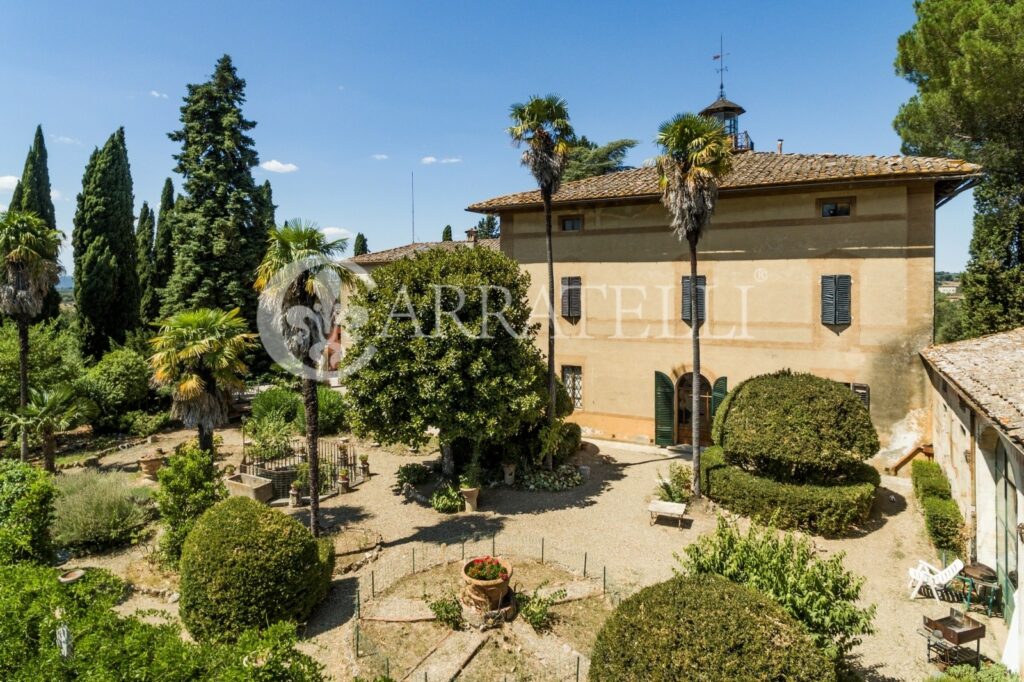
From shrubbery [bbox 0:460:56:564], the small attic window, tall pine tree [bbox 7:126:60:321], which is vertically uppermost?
tall pine tree [bbox 7:126:60:321]

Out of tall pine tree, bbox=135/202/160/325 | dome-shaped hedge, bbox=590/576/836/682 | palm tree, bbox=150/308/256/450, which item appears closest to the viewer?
dome-shaped hedge, bbox=590/576/836/682

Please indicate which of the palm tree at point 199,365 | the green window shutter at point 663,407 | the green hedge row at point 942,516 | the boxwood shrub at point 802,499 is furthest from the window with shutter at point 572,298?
the green hedge row at point 942,516

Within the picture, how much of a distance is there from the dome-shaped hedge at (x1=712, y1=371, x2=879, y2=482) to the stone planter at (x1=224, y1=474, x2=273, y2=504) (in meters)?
11.9

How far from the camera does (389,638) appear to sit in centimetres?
880

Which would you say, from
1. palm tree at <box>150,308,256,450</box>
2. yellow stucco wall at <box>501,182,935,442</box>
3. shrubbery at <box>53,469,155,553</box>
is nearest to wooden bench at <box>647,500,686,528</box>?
yellow stucco wall at <box>501,182,935,442</box>

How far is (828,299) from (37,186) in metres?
46.5

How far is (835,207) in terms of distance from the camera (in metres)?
16.6

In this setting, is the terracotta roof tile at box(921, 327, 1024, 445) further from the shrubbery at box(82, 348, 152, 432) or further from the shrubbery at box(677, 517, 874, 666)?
the shrubbery at box(82, 348, 152, 432)

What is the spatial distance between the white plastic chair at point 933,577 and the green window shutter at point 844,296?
8.17 metres

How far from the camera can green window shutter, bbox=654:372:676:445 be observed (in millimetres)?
19125

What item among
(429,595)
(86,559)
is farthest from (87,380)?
(429,595)

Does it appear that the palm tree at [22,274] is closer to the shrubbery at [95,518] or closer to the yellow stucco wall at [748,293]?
the shrubbery at [95,518]

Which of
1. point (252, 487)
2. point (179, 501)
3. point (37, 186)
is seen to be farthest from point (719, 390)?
point (37, 186)

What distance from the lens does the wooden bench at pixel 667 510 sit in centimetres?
1312
